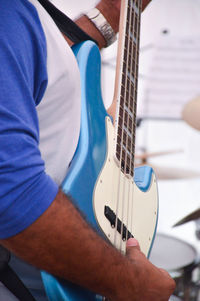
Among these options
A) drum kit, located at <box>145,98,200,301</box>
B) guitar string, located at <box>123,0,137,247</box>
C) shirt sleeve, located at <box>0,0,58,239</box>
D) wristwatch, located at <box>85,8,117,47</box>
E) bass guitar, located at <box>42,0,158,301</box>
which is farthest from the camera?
drum kit, located at <box>145,98,200,301</box>

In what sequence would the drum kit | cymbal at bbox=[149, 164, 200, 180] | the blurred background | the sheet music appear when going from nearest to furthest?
the drum kit
the blurred background
cymbal at bbox=[149, 164, 200, 180]
the sheet music

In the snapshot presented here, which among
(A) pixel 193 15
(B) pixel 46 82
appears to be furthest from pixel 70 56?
(A) pixel 193 15

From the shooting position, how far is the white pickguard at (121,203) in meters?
0.52

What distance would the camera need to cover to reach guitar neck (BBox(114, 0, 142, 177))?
2.05ft

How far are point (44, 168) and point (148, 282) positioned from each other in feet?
0.71

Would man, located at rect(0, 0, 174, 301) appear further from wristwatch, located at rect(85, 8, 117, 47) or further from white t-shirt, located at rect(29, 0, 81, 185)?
wristwatch, located at rect(85, 8, 117, 47)

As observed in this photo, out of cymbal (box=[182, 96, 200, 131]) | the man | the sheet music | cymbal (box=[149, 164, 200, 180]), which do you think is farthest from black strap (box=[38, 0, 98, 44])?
the sheet music

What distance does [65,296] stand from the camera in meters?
0.46

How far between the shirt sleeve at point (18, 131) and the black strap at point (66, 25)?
0.66 ft

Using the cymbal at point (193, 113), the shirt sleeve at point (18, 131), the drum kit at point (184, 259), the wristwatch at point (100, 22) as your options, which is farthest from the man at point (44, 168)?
the cymbal at point (193, 113)

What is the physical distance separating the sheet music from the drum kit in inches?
34.0

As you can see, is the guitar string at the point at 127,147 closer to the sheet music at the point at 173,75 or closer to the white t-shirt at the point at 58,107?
the white t-shirt at the point at 58,107

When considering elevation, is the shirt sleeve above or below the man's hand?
above

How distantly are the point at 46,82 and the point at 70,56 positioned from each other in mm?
92
